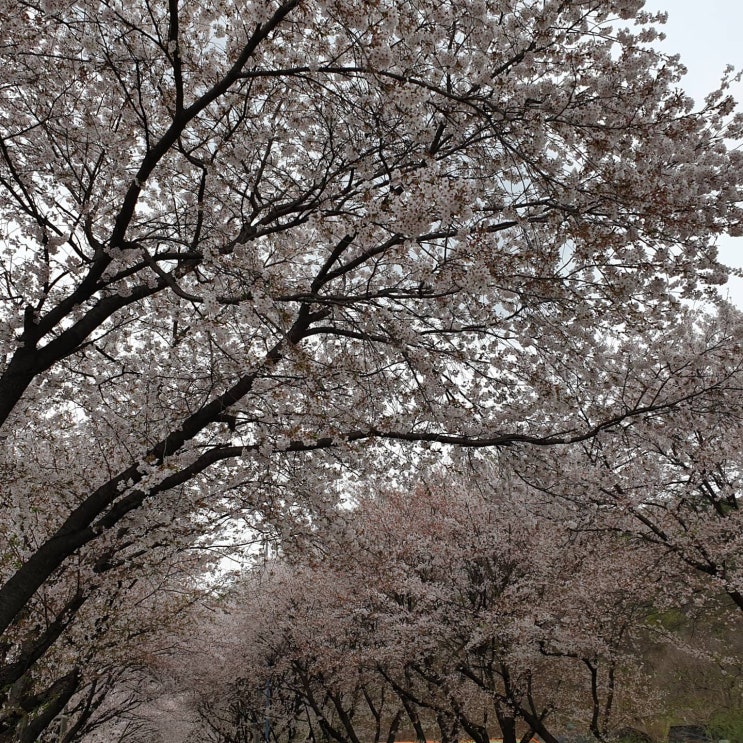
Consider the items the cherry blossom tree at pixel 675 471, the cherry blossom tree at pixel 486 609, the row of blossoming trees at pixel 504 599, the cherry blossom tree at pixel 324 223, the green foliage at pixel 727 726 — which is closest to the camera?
the cherry blossom tree at pixel 324 223

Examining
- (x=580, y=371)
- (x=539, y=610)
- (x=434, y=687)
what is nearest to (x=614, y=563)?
(x=539, y=610)

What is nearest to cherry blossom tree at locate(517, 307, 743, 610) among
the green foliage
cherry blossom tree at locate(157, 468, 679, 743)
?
cherry blossom tree at locate(157, 468, 679, 743)

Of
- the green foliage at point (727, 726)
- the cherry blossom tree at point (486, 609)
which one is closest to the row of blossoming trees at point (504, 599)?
the cherry blossom tree at point (486, 609)

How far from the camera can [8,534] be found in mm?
7797

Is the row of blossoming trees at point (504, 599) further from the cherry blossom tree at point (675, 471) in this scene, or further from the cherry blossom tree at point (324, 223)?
the cherry blossom tree at point (324, 223)

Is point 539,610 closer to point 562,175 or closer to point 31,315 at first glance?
point 562,175

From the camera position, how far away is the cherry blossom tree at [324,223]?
4379 millimetres

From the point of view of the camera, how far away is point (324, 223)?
4.67 metres

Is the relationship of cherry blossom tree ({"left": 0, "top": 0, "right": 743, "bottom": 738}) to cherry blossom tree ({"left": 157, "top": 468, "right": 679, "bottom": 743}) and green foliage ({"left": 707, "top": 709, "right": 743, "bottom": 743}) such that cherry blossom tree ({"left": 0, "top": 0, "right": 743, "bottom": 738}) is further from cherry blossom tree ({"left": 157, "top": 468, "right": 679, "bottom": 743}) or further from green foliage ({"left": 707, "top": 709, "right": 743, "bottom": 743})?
green foliage ({"left": 707, "top": 709, "right": 743, "bottom": 743})

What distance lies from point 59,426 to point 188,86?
19.4 ft

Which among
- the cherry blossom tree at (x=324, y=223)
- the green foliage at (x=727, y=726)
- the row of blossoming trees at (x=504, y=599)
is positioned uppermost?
the cherry blossom tree at (x=324, y=223)

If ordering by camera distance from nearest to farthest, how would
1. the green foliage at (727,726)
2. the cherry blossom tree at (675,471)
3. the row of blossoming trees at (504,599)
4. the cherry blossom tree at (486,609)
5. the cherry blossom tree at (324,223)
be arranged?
1. the cherry blossom tree at (324,223)
2. the cherry blossom tree at (675,471)
3. the row of blossoming trees at (504,599)
4. the cherry blossom tree at (486,609)
5. the green foliage at (727,726)

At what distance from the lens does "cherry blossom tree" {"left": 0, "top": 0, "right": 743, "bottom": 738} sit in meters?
4.38

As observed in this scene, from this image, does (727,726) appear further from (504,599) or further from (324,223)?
(324,223)
